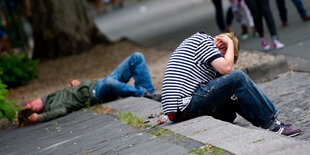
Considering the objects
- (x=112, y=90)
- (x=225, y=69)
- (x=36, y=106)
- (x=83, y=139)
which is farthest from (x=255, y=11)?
(x=83, y=139)

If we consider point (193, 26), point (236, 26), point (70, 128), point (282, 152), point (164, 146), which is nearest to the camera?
point (282, 152)

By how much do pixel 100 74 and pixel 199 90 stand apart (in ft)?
20.8

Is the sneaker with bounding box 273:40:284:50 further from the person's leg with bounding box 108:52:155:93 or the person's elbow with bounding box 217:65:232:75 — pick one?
the person's elbow with bounding box 217:65:232:75

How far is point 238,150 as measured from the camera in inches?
153

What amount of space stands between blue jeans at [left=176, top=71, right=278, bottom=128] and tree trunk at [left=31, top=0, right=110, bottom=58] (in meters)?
10.8

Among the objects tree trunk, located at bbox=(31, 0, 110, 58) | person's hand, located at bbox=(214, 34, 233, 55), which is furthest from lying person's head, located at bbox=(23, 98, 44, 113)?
tree trunk, located at bbox=(31, 0, 110, 58)

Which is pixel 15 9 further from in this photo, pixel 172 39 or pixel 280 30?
pixel 280 30

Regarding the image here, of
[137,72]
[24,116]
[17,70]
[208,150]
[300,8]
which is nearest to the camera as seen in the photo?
[208,150]

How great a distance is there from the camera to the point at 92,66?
13.0m

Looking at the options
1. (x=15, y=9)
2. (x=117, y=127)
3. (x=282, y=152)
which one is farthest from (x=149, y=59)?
(x=15, y=9)

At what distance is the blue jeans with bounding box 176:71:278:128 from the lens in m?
5.01

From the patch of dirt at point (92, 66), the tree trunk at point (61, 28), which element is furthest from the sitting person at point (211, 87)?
the tree trunk at point (61, 28)

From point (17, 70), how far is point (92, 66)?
2007mm

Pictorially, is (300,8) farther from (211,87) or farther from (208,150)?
(208,150)
